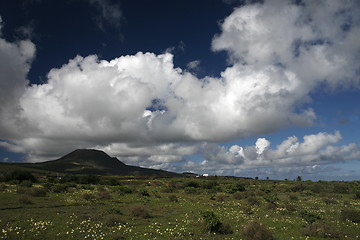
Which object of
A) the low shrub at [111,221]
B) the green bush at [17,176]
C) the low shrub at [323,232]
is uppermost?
the green bush at [17,176]

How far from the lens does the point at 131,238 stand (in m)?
17.9

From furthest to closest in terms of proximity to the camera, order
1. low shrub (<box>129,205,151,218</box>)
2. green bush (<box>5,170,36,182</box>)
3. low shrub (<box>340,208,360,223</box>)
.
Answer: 1. green bush (<box>5,170,36,182</box>)
2. low shrub (<box>129,205,151,218</box>)
3. low shrub (<box>340,208,360,223</box>)

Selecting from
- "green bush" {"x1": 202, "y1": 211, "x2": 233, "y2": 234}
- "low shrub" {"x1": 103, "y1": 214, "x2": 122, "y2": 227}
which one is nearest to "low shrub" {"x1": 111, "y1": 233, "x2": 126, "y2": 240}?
"low shrub" {"x1": 103, "y1": 214, "x2": 122, "y2": 227}

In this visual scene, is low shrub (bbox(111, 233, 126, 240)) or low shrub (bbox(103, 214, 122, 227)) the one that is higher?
low shrub (bbox(103, 214, 122, 227))

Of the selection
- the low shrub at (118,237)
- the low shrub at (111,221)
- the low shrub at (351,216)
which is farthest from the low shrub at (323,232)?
the low shrub at (111,221)

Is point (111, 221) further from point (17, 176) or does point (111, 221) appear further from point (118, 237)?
point (17, 176)

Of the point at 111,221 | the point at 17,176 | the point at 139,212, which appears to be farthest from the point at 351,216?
the point at 17,176

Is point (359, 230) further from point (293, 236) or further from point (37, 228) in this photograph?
point (37, 228)

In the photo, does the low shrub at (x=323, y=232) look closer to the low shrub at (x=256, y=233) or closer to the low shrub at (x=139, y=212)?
the low shrub at (x=256, y=233)

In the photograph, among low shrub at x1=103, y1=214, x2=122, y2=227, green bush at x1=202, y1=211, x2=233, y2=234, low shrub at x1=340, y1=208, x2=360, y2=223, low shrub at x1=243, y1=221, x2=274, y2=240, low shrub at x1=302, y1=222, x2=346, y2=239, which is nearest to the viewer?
low shrub at x1=243, y1=221, x2=274, y2=240

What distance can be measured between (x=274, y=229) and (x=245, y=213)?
25.0 feet

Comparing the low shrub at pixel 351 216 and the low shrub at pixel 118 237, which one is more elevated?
the low shrub at pixel 351 216

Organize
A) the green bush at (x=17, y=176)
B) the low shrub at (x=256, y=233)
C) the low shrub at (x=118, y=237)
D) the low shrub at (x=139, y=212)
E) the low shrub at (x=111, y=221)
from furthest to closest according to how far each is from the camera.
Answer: the green bush at (x=17, y=176), the low shrub at (x=139, y=212), the low shrub at (x=111, y=221), the low shrub at (x=256, y=233), the low shrub at (x=118, y=237)

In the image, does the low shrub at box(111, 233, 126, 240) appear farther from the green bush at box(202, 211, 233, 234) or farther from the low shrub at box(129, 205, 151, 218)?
the low shrub at box(129, 205, 151, 218)
